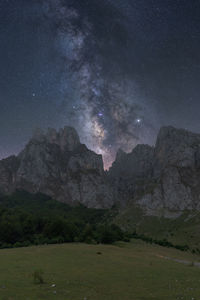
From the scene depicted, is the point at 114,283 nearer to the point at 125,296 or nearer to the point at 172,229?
the point at 125,296

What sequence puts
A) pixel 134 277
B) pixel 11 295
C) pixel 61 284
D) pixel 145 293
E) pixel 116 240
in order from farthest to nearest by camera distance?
pixel 116 240 < pixel 134 277 < pixel 61 284 < pixel 145 293 < pixel 11 295

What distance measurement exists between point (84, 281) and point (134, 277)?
21.2ft

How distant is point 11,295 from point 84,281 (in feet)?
27.3

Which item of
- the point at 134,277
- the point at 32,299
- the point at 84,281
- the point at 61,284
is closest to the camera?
the point at 32,299

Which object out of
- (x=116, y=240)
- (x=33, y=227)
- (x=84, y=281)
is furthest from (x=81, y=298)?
(x=33, y=227)

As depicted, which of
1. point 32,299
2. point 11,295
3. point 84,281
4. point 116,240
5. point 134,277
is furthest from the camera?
point 116,240

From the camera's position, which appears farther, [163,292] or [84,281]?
[84,281]

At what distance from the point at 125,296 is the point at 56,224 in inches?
3368

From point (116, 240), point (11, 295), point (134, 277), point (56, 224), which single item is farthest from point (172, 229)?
point (11, 295)

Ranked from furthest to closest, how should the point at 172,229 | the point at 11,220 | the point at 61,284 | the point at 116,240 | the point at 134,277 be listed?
the point at 172,229, the point at 11,220, the point at 116,240, the point at 134,277, the point at 61,284

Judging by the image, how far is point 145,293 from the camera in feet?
66.2

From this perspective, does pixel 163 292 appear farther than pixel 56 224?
No

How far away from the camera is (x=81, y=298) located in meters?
18.4

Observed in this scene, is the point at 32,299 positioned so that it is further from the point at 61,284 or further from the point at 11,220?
the point at 11,220
